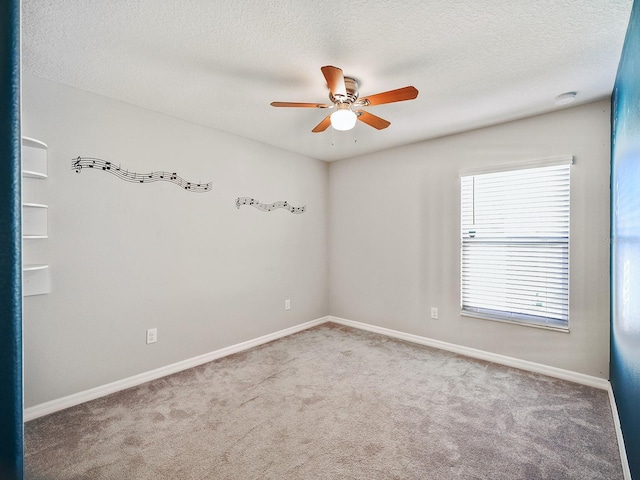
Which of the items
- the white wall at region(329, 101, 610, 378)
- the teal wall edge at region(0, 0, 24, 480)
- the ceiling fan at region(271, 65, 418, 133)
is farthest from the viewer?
the white wall at region(329, 101, 610, 378)

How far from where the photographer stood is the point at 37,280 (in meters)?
2.29

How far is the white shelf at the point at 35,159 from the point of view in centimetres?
216

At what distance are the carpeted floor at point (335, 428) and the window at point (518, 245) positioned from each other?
0.63 metres

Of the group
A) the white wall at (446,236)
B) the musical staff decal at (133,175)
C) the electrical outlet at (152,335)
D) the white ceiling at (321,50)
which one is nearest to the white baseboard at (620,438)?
the white wall at (446,236)

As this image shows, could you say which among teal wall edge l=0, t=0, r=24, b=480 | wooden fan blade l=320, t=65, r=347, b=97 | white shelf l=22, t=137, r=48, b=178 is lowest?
teal wall edge l=0, t=0, r=24, b=480

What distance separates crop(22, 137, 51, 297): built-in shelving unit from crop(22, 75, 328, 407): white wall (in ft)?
0.18

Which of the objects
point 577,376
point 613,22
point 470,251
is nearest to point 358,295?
point 470,251

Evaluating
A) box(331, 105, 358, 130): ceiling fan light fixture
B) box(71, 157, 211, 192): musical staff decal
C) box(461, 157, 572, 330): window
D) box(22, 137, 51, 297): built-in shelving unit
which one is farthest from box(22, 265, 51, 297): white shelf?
box(461, 157, 572, 330): window

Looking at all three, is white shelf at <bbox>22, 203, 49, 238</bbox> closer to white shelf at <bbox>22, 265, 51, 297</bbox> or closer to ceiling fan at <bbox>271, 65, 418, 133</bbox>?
white shelf at <bbox>22, 265, 51, 297</bbox>

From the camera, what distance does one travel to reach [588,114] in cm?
276

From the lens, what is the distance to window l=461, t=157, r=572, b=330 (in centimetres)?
292

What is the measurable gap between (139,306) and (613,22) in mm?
3793

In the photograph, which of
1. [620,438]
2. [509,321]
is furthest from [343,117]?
[620,438]

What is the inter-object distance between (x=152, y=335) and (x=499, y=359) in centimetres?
336
